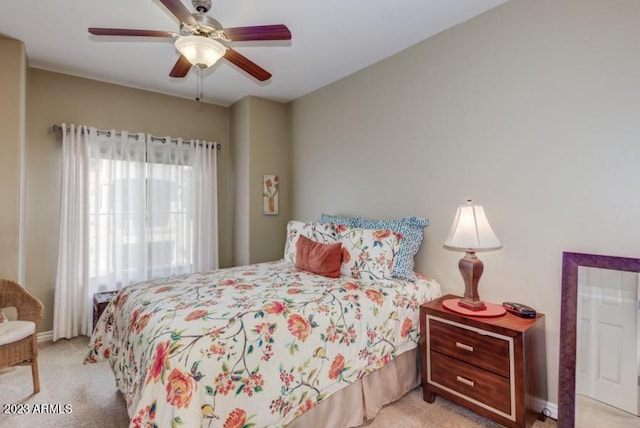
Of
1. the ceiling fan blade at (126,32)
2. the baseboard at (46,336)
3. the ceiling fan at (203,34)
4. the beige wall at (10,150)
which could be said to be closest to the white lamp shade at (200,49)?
the ceiling fan at (203,34)

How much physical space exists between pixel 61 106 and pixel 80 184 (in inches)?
31.2

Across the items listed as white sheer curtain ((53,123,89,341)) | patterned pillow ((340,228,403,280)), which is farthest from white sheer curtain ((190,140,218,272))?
patterned pillow ((340,228,403,280))

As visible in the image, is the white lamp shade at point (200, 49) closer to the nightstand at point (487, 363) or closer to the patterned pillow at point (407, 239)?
the patterned pillow at point (407, 239)

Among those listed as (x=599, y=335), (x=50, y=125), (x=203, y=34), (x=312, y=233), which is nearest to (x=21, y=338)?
(x=50, y=125)

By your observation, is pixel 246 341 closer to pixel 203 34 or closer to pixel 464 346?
pixel 464 346

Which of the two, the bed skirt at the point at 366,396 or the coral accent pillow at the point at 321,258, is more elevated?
the coral accent pillow at the point at 321,258

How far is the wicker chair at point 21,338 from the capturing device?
2115 millimetres

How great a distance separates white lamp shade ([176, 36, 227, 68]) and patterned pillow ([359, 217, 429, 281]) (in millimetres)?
1764

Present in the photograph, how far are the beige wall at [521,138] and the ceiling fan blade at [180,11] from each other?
182 centimetres

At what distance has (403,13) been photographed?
2.29 metres

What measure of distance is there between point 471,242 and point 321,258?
1101mm

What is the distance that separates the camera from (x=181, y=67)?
2.16 meters

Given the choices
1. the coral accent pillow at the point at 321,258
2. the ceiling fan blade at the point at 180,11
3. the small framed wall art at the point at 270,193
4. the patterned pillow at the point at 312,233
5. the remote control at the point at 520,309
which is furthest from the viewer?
the small framed wall art at the point at 270,193

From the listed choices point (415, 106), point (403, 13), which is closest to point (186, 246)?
point (415, 106)
